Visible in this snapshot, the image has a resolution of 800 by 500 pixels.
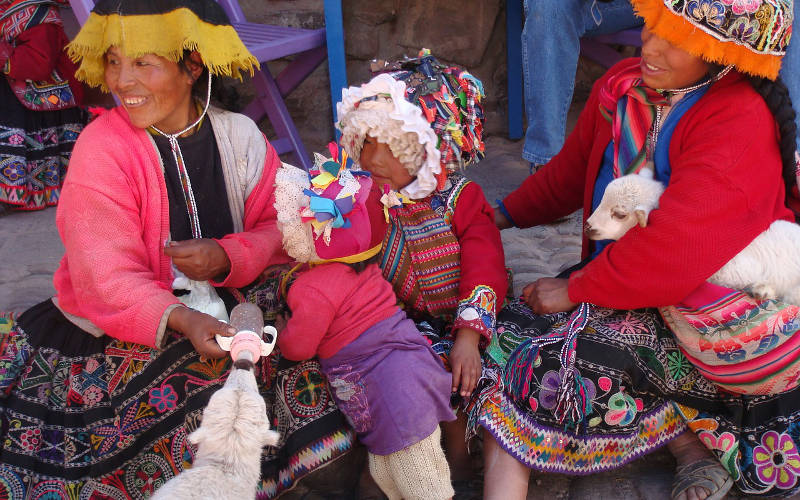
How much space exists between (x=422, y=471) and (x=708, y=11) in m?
1.51

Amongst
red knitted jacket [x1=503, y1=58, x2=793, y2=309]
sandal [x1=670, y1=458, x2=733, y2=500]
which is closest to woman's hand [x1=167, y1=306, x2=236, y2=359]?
red knitted jacket [x1=503, y1=58, x2=793, y2=309]

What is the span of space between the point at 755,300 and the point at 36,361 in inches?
85.9

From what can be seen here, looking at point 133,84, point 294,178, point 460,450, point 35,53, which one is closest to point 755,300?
point 460,450

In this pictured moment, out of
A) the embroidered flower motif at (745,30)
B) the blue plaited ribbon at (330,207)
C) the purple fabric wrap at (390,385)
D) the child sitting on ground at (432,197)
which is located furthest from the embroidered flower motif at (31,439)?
the embroidered flower motif at (745,30)

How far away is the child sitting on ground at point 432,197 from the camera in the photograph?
2.46 metres

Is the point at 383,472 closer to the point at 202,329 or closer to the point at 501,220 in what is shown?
the point at 202,329

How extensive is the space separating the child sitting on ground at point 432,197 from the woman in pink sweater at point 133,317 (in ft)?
1.48

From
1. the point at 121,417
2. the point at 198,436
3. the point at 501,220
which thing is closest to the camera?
the point at 198,436

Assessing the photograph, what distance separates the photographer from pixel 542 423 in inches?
91.2

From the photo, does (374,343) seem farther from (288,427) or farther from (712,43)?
(712,43)

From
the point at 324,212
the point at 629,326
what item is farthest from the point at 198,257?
the point at 629,326

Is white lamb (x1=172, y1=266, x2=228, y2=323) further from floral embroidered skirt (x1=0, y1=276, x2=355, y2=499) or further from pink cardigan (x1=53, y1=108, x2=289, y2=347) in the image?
floral embroidered skirt (x1=0, y1=276, x2=355, y2=499)

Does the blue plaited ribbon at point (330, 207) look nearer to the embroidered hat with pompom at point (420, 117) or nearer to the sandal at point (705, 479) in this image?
the embroidered hat with pompom at point (420, 117)

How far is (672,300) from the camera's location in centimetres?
225
